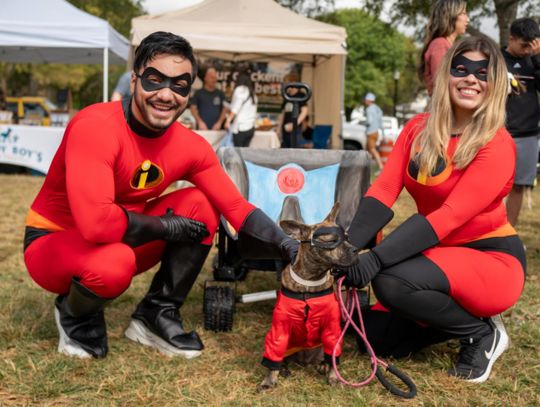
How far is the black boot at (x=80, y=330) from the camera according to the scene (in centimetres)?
286

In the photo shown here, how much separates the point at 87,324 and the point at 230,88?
9.70 m

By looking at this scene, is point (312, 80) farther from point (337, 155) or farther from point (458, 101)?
point (458, 101)

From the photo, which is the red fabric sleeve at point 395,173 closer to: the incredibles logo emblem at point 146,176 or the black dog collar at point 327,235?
the black dog collar at point 327,235

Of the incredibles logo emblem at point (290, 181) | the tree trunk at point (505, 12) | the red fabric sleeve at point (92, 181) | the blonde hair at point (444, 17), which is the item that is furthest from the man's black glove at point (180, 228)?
the tree trunk at point (505, 12)

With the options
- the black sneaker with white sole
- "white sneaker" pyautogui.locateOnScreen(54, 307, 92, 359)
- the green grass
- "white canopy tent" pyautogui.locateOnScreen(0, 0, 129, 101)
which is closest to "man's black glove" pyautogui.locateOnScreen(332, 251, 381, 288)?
the green grass

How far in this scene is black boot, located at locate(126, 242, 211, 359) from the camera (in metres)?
3.00

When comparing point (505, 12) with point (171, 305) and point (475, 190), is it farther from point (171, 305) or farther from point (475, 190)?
point (171, 305)

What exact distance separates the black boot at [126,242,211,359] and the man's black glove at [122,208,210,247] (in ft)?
0.38

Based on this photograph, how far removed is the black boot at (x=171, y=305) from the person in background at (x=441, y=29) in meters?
2.17

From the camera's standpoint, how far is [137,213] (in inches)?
109

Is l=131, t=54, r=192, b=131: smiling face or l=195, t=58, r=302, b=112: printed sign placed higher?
l=131, t=54, r=192, b=131: smiling face

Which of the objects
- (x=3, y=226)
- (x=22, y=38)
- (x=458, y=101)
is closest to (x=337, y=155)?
(x=458, y=101)

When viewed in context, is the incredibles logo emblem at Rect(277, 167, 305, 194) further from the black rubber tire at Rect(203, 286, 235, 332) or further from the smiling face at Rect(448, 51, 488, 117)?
the smiling face at Rect(448, 51, 488, 117)

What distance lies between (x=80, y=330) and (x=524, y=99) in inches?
136
